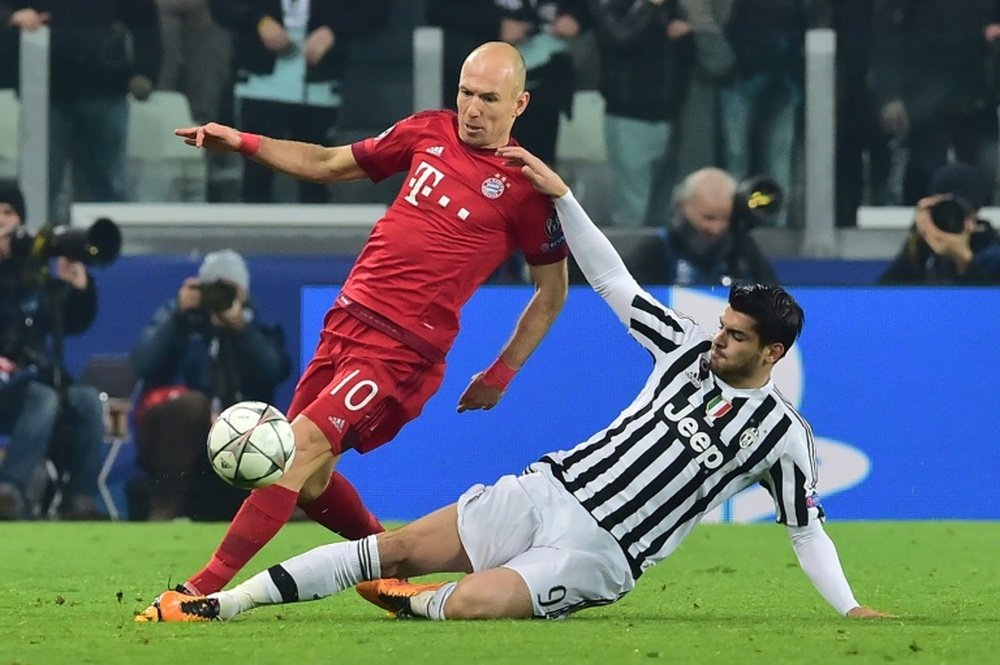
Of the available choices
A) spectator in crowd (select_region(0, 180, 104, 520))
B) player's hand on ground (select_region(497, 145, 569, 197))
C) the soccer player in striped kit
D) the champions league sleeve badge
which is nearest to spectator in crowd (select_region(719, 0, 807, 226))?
spectator in crowd (select_region(0, 180, 104, 520))

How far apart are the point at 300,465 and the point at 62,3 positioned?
6.56 m

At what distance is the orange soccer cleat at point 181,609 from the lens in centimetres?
567

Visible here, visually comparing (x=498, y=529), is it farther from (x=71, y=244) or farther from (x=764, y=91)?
(x=764, y=91)

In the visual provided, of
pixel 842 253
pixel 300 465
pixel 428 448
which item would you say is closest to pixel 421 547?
pixel 300 465

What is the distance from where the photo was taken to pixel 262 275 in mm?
10945

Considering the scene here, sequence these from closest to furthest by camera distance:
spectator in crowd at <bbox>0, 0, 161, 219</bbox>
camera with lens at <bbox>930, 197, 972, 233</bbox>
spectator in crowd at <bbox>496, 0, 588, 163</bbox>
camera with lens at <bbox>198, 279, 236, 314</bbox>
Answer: camera with lens at <bbox>198, 279, 236, 314</bbox> < camera with lens at <bbox>930, 197, 972, 233</bbox> < spectator in crowd at <bbox>0, 0, 161, 219</bbox> < spectator in crowd at <bbox>496, 0, 588, 163</bbox>

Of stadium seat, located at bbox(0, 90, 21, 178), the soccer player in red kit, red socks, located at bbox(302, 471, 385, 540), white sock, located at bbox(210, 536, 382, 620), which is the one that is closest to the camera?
white sock, located at bbox(210, 536, 382, 620)

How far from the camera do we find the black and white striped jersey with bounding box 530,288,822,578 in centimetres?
589

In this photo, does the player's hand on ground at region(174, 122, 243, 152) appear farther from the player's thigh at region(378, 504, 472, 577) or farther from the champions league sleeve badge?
the player's thigh at region(378, 504, 472, 577)

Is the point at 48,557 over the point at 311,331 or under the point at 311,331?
under

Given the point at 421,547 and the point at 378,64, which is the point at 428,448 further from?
the point at 421,547

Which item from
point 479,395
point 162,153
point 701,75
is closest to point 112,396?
point 162,153

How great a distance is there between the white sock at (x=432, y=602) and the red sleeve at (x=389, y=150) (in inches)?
56.7

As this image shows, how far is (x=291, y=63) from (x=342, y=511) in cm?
596
